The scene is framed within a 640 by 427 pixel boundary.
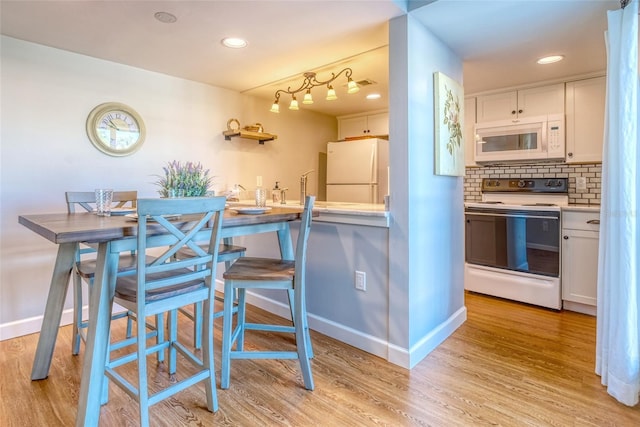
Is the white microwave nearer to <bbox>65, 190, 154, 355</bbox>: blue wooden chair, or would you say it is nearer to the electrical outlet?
the electrical outlet

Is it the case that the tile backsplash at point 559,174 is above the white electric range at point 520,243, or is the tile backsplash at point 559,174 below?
above

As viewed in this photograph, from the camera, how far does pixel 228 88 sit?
11.9 feet

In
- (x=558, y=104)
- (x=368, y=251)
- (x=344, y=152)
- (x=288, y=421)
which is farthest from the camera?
(x=344, y=152)

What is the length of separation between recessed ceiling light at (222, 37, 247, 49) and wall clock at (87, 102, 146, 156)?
111 centimetres

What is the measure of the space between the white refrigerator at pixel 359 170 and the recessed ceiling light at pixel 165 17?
2536 millimetres

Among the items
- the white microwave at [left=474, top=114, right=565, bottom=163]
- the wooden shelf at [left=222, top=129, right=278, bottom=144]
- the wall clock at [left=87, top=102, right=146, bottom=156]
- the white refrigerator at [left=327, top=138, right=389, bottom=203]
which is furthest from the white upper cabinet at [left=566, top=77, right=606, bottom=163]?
the wall clock at [left=87, top=102, right=146, bottom=156]

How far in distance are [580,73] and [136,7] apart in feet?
11.4

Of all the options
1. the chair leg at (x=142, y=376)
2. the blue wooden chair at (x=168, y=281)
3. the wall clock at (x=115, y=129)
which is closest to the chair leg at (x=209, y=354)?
the blue wooden chair at (x=168, y=281)

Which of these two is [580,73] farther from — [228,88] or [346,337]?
[228,88]

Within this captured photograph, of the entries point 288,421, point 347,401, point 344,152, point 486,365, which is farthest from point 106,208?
point 344,152

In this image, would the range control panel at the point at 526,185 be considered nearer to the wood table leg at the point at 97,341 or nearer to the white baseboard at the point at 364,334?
the white baseboard at the point at 364,334

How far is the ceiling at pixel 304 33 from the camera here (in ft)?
6.51

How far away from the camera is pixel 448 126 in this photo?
2439mm

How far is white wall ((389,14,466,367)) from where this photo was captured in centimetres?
209
